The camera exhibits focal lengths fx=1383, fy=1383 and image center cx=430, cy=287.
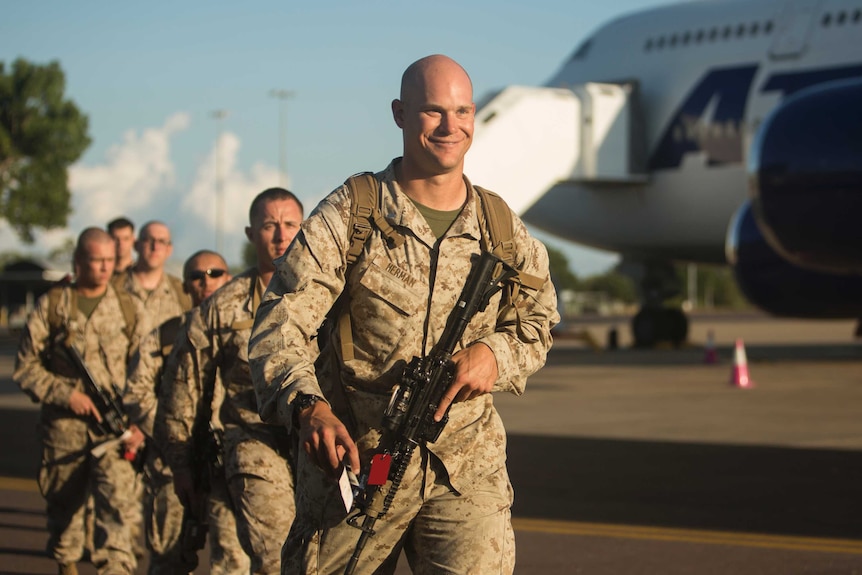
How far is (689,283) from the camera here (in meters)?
122

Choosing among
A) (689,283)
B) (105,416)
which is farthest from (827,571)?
(689,283)

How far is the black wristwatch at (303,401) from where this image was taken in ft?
10.9

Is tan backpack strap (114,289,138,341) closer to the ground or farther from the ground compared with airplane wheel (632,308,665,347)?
farther from the ground

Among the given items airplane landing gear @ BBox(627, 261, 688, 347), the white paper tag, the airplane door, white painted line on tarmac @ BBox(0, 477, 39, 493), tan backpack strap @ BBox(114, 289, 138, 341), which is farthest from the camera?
airplane landing gear @ BBox(627, 261, 688, 347)

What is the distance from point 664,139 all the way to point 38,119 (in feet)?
147

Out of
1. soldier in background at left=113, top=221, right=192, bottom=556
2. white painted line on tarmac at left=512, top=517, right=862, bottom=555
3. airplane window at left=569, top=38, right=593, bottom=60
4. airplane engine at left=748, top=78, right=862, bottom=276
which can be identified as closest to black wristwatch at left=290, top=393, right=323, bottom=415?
soldier in background at left=113, top=221, right=192, bottom=556

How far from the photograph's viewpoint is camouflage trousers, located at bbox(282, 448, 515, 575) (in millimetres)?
3686

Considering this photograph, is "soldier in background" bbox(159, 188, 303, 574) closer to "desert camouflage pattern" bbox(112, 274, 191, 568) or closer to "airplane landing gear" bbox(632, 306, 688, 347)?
"desert camouflage pattern" bbox(112, 274, 191, 568)

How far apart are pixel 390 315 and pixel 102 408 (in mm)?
3782

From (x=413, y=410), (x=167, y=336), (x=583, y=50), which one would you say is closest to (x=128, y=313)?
(x=167, y=336)

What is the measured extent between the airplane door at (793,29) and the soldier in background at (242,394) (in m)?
21.1

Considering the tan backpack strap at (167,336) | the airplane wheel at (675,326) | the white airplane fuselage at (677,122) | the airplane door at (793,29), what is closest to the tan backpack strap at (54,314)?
the tan backpack strap at (167,336)

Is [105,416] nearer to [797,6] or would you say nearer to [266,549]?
[266,549]

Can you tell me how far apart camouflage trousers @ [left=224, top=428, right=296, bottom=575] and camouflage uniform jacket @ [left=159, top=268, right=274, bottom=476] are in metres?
0.18
